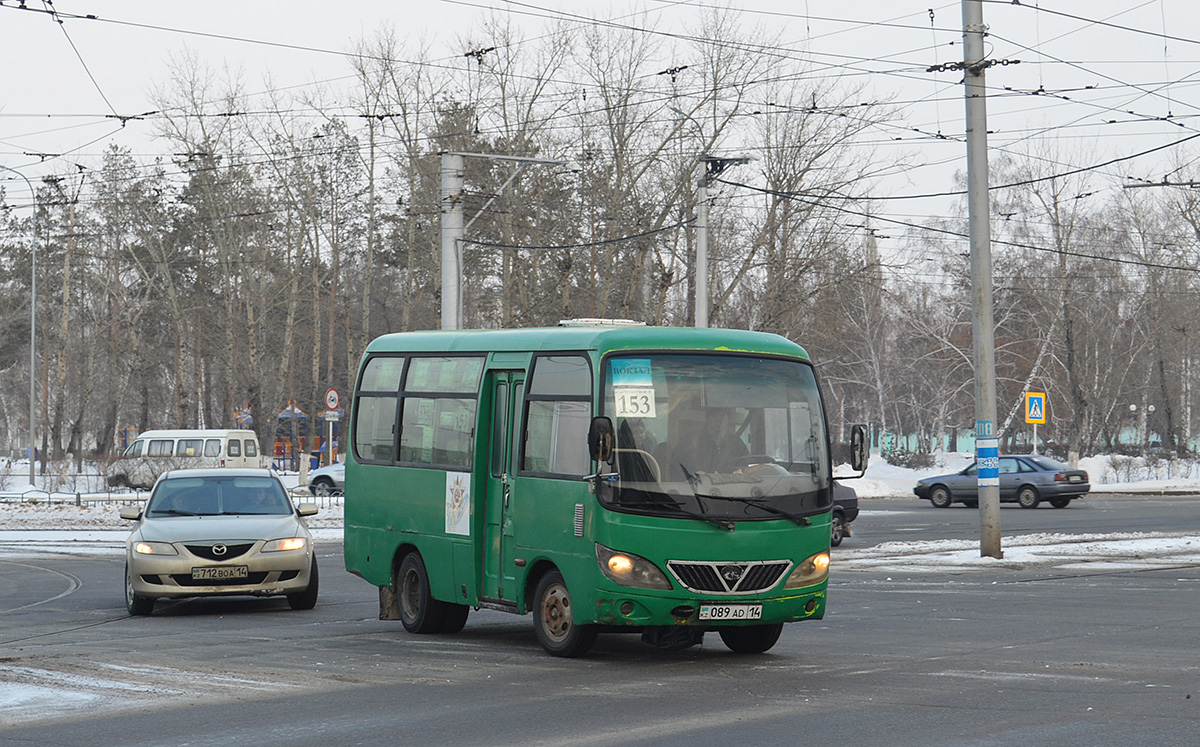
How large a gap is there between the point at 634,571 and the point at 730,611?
0.78 meters

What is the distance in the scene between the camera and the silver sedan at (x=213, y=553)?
14.9 metres

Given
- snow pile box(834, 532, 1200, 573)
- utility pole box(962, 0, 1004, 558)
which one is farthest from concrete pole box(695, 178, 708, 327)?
utility pole box(962, 0, 1004, 558)

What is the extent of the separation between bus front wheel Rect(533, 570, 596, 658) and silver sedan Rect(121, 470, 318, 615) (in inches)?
183

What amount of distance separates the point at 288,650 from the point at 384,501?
2215 millimetres

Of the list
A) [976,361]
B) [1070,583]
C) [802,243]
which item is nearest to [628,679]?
[1070,583]

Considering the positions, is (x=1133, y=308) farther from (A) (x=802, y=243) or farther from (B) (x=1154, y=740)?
(B) (x=1154, y=740)

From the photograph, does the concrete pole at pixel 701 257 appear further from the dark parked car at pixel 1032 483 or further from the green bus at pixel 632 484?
the green bus at pixel 632 484

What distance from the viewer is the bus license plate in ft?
34.3

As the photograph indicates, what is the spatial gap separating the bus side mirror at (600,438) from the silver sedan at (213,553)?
607 cm

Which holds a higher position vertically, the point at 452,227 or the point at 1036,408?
the point at 452,227

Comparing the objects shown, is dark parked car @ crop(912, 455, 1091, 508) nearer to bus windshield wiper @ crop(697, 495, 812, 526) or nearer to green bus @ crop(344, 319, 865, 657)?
green bus @ crop(344, 319, 865, 657)

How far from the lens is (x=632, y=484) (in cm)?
1058

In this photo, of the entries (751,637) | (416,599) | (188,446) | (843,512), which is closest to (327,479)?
(188,446)

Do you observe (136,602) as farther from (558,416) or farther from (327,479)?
(327,479)
